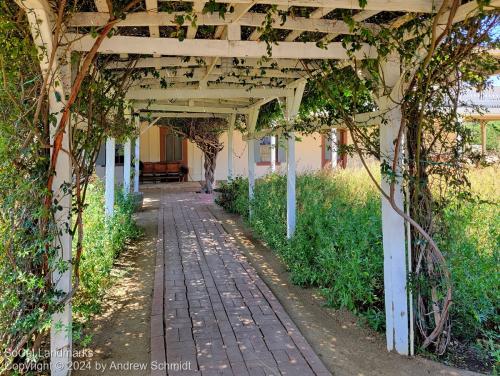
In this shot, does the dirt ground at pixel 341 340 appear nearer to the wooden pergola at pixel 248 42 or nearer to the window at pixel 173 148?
the wooden pergola at pixel 248 42

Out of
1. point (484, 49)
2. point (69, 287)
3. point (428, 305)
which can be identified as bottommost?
point (428, 305)

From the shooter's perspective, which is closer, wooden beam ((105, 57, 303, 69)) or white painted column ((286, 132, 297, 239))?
wooden beam ((105, 57, 303, 69))

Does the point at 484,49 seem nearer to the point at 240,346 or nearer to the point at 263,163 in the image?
the point at 240,346

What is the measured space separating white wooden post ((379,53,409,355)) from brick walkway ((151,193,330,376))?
0.72 metres

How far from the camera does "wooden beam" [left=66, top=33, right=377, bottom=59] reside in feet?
10.9

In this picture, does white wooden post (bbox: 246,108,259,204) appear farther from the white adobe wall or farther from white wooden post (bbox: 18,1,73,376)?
the white adobe wall

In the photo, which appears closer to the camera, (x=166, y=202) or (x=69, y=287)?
(x=69, y=287)

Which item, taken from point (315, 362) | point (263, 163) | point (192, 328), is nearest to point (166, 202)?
point (263, 163)

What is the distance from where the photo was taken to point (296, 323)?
394 cm

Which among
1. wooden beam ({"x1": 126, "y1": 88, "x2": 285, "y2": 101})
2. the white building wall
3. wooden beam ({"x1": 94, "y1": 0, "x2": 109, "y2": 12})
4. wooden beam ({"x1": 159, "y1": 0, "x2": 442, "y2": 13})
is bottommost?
the white building wall

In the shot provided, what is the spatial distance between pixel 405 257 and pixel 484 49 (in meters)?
1.80

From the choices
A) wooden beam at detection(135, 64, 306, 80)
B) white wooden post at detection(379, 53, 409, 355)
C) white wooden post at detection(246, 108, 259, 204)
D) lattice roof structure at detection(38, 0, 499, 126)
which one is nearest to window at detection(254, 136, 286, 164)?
white wooden post at detection(246, 108, 259, 204)

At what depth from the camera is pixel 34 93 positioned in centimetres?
286

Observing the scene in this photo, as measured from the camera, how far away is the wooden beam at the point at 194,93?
6371 mm
